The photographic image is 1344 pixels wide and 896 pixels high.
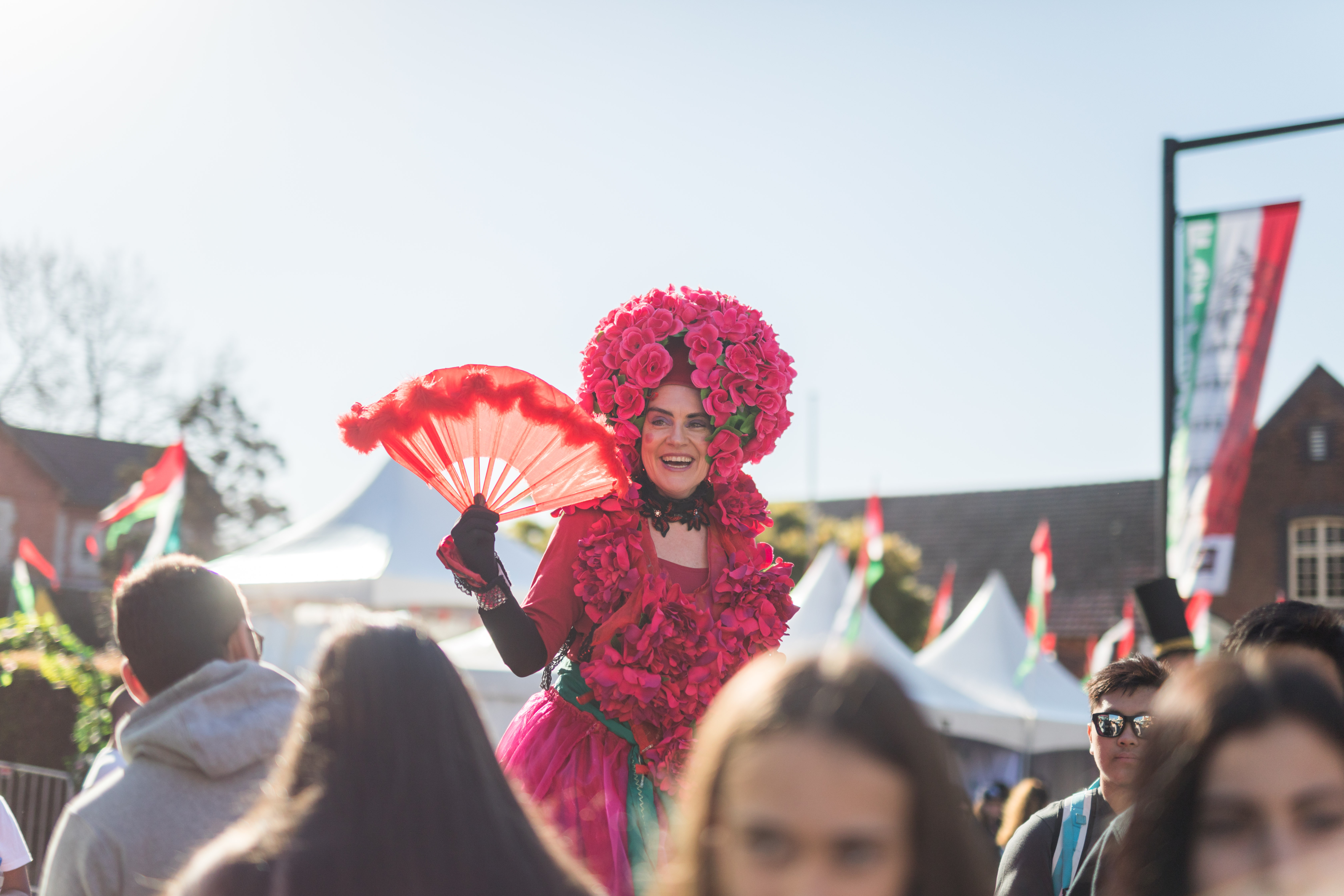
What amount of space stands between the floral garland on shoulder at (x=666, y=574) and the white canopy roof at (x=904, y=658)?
8.14m

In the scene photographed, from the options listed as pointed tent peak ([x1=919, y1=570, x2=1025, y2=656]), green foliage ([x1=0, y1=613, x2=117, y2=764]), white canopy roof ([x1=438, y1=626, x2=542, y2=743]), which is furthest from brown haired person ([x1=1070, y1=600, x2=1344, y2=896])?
pointed tent peak ([x1=919, y1=570, x2=1025, y2=656])

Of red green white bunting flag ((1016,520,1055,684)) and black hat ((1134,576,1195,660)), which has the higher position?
black hat ((1134,576,1195,660))

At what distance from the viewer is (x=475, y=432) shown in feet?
9.78

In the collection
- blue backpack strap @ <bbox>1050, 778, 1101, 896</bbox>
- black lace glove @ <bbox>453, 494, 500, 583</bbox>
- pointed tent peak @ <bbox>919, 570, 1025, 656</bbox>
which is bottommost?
pointed tent peak @ <bbox>919, 570, 1025, 656</bbox>

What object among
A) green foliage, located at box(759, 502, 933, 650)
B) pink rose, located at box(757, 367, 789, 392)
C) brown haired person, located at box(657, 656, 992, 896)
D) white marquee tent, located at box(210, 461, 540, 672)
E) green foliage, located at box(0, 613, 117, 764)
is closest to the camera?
brown haired person, located at box(657, 656, 992, 896)

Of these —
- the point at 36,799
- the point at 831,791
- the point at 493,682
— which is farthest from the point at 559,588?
the point at 493,682

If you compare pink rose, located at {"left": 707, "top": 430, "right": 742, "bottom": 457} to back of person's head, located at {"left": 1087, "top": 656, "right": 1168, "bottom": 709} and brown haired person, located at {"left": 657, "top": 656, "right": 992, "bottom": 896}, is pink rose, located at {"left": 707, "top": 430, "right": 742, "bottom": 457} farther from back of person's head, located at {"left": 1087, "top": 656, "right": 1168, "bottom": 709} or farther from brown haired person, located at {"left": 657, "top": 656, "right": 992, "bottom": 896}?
brown haired person, located at {"left": 657, "top": 656, "right": 992, "bottom": 896}

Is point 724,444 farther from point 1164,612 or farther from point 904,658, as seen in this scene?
point 904,658

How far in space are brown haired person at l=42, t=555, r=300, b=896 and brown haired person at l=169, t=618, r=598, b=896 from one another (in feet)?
1.77

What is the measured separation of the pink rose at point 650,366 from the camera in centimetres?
331

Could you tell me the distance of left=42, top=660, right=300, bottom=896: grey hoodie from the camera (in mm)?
2100

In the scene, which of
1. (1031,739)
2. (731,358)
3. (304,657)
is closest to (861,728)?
(731,358)

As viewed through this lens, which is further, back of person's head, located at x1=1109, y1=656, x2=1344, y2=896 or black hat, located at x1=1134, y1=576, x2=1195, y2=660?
black hat, located at x1=1134, y1=576, x2=1195, y2=660

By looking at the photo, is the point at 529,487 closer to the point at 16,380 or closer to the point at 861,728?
the point at 861,728
